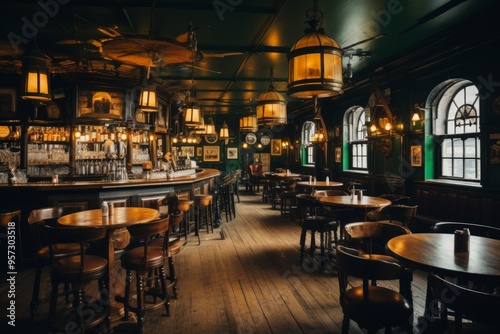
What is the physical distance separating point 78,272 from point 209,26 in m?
3.60

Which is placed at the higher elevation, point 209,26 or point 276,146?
point 209,26

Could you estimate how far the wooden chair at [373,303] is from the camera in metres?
2.05

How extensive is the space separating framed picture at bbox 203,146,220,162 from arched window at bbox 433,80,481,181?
11.8 m

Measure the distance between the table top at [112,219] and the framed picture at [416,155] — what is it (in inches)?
207

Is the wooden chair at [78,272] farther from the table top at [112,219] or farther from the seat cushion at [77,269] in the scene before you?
the table top at [112,219]

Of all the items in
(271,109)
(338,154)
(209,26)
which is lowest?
(338,154)

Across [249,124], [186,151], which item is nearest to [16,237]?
[249,124]

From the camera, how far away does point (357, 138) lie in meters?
9.54

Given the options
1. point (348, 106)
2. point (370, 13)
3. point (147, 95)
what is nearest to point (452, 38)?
point (370, 13)

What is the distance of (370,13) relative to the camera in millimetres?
4512

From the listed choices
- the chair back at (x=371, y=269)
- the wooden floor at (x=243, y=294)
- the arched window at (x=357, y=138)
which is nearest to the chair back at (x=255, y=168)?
the arched window at (x=357, y=138)

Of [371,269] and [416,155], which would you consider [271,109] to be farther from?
[416,155]

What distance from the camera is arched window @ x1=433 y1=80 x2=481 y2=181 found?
552 centimetres

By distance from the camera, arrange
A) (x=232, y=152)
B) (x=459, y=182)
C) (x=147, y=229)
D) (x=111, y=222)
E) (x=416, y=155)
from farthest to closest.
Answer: (x=232, y=152), (x=416, y=155), (x=459, y=182), (x=111, y=222), (x=147, y=229)
